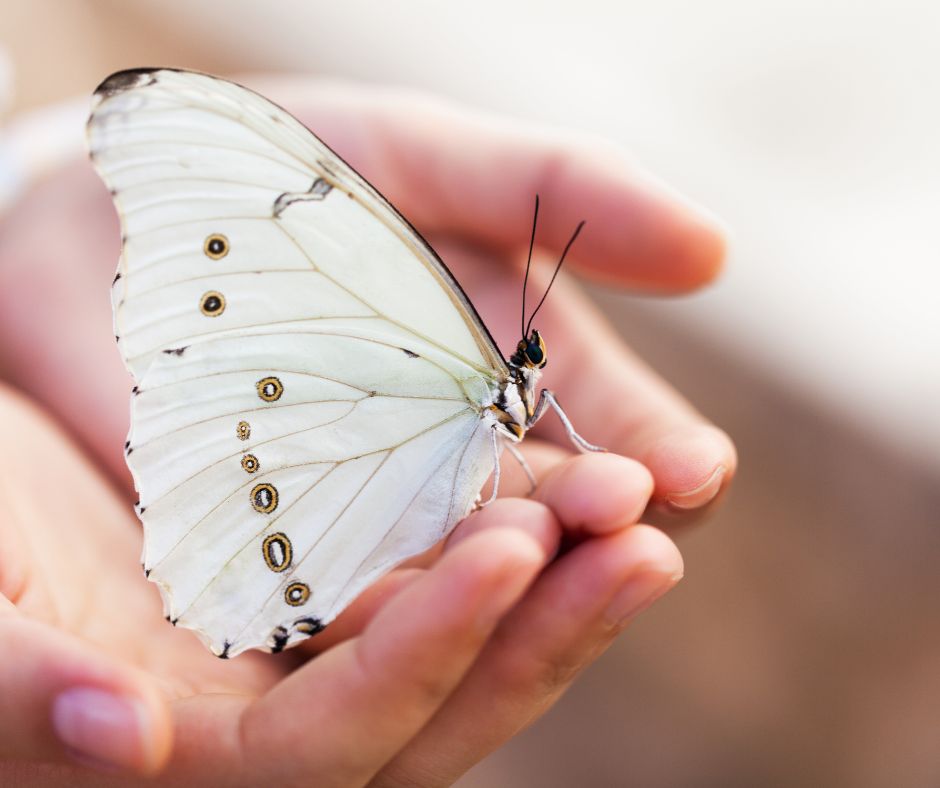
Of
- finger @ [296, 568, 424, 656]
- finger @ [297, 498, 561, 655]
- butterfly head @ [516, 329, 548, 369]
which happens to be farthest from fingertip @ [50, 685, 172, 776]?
butterfly head @ [516, 329, 548, 369]

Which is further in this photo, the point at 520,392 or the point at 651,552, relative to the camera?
the point at 520,392

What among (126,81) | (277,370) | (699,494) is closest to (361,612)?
(277,370)

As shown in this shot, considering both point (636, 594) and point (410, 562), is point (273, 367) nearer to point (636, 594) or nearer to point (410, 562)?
point (410, 562)

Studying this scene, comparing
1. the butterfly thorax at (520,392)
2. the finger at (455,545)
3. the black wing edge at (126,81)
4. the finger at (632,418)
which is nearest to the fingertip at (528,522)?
the finger at (455,545)

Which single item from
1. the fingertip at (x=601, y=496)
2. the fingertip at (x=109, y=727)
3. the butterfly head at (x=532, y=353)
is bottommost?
the fingertip at (x=109, y=727)

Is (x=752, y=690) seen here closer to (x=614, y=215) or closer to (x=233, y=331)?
(x=614, y=215)

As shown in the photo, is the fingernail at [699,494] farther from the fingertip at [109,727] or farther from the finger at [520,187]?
the fingertip at [109,727]
